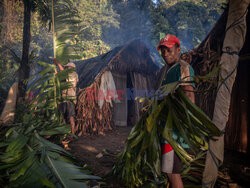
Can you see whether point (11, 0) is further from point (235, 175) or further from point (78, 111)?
point (235, 175)

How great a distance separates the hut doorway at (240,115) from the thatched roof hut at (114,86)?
4.19 metres

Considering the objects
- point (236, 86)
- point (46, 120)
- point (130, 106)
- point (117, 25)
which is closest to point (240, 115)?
point (236, 86)

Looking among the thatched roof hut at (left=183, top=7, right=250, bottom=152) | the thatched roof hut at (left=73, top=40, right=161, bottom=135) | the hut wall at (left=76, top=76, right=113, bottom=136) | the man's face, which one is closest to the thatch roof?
the thatched roof hut at (left=73, top=40, right=161, bottom=135)

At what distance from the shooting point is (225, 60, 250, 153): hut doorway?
3125 mm

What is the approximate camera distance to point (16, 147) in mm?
1938

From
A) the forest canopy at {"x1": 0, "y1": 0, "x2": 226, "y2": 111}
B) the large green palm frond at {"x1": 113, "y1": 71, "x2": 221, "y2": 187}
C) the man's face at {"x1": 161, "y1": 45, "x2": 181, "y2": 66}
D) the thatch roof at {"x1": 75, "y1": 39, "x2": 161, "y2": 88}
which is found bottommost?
the large green palm frond at {"x1": 113, "y1": 71, "x2": 221, "y2": 187}

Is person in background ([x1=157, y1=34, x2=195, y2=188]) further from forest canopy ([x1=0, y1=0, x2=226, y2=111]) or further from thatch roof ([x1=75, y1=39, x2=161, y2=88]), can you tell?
forest canopy ([x1=0, y1=0, x2=226, y2=111])

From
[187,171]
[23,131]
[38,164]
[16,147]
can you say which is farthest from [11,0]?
[187,171]

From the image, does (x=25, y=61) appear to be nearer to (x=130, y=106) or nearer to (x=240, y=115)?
(x=130, y=106)

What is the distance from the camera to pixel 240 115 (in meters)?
3.22

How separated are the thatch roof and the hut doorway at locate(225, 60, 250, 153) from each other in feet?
13.7

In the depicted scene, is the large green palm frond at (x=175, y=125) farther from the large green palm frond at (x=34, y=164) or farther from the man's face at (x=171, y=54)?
the large green palm frond at (x=34, y=164)

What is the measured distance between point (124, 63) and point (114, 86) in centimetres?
115

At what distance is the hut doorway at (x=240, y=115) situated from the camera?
10.3 feet
